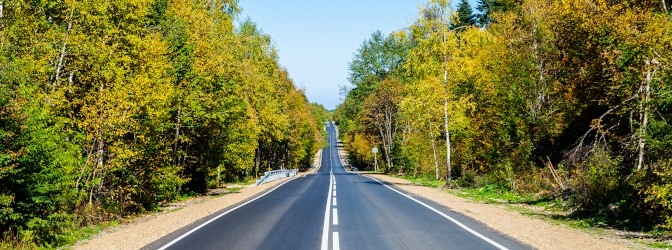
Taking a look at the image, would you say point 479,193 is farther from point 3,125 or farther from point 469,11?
point 469,11

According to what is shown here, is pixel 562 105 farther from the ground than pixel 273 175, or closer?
farther from the ground

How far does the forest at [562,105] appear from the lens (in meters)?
11.4

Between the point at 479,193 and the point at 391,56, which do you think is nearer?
the point at 479,193

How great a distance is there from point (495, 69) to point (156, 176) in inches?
841

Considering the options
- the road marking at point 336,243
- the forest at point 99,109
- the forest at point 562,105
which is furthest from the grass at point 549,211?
the forest at point 99,109

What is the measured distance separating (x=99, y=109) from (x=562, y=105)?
18.1 meters

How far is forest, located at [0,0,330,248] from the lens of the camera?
1005 centimetres

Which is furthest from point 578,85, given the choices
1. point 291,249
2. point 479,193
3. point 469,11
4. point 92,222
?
point 469,11

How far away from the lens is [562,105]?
1950cm

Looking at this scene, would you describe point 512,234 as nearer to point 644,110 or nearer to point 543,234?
point 543,234

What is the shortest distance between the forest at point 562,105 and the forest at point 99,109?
12981 millimetres

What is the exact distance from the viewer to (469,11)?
68.3 m

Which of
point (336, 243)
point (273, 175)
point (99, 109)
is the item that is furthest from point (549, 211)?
point (273, 175)

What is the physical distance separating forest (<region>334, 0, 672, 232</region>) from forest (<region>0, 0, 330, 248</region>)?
42.6 feet
